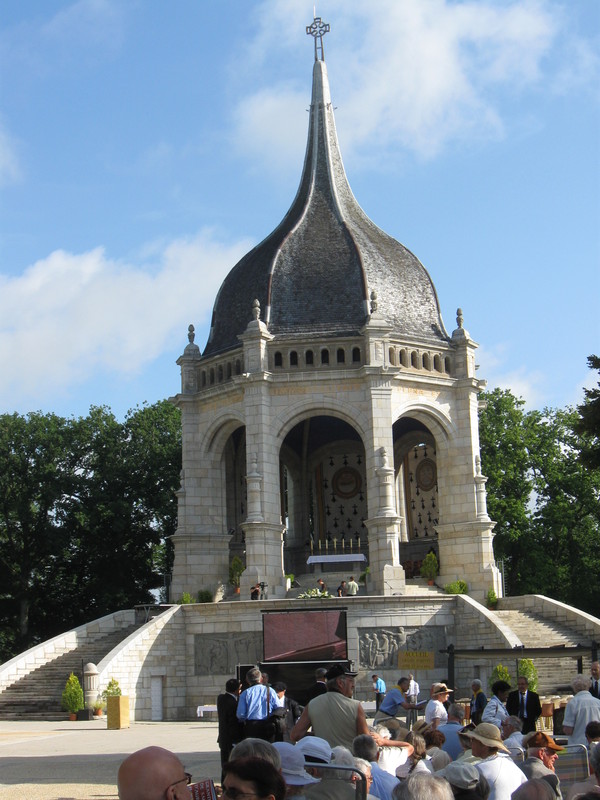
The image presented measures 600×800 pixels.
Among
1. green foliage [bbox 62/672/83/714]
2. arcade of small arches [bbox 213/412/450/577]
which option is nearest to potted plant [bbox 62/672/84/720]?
green foliage [bbox 62/672/83/714]

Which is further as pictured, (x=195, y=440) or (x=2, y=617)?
(x=2, y=617)

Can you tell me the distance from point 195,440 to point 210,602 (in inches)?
265

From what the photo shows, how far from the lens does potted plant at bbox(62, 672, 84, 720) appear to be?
34281 millimetres

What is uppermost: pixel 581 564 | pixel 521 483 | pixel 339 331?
pixel 339 331

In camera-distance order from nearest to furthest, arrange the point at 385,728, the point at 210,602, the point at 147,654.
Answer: the point at 385,728, the point at 147,654, the point at 210,602

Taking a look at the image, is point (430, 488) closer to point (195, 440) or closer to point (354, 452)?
point (354, 452)

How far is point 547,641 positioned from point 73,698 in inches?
570

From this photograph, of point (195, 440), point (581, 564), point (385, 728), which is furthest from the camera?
point (581, 564)

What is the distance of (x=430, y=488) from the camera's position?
1871 inches

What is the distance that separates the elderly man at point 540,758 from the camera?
33.2 ft

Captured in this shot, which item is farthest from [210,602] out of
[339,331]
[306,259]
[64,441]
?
[64,441]

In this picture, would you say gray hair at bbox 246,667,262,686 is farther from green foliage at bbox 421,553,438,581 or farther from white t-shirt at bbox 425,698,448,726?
green foliage at bbox 421,553,438,581

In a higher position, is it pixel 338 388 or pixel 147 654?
pixel 338 388

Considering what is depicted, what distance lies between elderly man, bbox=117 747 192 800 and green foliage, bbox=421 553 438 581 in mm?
37116
